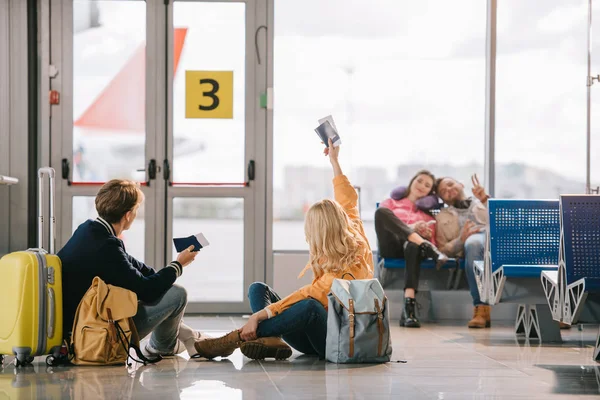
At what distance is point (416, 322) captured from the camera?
680 centimetres

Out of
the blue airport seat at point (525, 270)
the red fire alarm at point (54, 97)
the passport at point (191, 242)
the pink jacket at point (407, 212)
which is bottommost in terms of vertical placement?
the blue airport seat at point (525, 270)

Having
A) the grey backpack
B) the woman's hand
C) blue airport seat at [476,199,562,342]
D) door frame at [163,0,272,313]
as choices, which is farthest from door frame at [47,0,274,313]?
the grey backpack

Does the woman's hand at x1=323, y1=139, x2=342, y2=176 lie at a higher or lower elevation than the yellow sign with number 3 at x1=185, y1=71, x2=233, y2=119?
lower

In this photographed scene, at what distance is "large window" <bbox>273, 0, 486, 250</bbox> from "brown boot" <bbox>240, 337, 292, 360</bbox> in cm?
324

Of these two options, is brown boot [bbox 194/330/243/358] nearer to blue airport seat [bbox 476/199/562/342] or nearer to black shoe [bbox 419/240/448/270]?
blue airport seat [bbox 476/199/562/342]

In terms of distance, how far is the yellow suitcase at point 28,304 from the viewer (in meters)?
4.18

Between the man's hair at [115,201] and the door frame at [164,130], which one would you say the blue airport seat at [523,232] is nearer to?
the door frame at [164,130]

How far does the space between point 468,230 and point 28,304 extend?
3991mm

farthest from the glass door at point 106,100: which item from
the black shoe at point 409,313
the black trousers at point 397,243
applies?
the black shoe at point 409,313

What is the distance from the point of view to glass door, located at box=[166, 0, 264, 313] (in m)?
7.60

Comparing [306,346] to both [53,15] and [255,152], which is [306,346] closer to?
[255,152]

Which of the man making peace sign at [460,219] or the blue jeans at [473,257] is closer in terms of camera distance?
the blue jeans at [473,257]

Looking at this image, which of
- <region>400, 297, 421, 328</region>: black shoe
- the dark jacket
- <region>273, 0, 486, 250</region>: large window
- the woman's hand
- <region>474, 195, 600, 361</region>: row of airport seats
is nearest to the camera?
the dark jacket

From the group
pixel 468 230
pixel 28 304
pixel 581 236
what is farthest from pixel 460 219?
pixel 28 304
